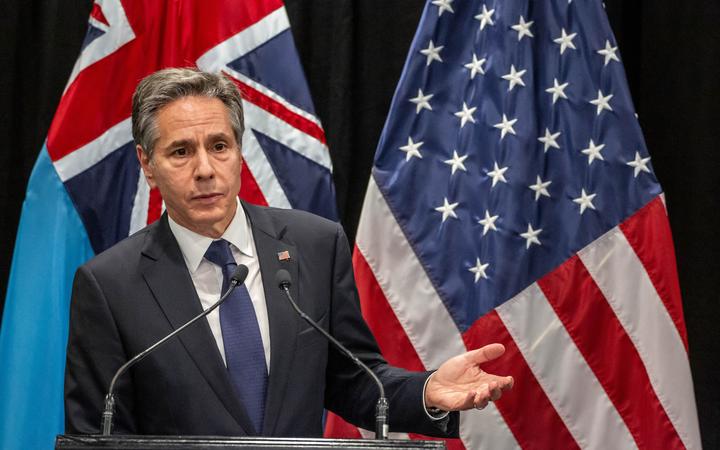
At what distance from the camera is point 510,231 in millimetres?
2998

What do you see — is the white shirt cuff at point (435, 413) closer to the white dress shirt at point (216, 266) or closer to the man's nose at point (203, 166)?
the white dress shirt at point (216, 266)

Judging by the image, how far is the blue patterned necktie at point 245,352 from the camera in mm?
1876

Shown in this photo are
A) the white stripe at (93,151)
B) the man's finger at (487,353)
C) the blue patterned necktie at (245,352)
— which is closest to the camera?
the man's finger at (487,353)

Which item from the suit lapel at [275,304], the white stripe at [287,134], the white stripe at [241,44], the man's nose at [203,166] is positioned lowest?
the suit lapel at [275,304]

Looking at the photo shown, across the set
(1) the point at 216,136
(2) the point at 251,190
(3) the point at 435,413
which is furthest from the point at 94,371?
(2) the point at 251,190

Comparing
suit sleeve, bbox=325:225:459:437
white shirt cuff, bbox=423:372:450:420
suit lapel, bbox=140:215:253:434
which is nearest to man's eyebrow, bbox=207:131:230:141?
suit lapel, bbox=140:215:253:434

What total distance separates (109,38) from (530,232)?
156 cm

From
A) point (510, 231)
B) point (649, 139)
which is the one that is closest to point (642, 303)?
point (510, 231)

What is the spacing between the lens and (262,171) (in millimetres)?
3104

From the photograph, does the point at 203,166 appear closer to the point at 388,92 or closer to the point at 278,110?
the point at 278,110

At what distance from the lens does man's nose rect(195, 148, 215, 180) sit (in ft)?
6.35

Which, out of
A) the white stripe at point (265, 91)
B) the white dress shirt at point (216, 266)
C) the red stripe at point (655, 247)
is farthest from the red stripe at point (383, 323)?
the white dress shirt at point (216, 266)

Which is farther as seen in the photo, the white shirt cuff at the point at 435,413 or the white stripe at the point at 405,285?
the white stripe at the point at 405,285

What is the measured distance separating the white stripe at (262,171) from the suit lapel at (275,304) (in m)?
1.00
